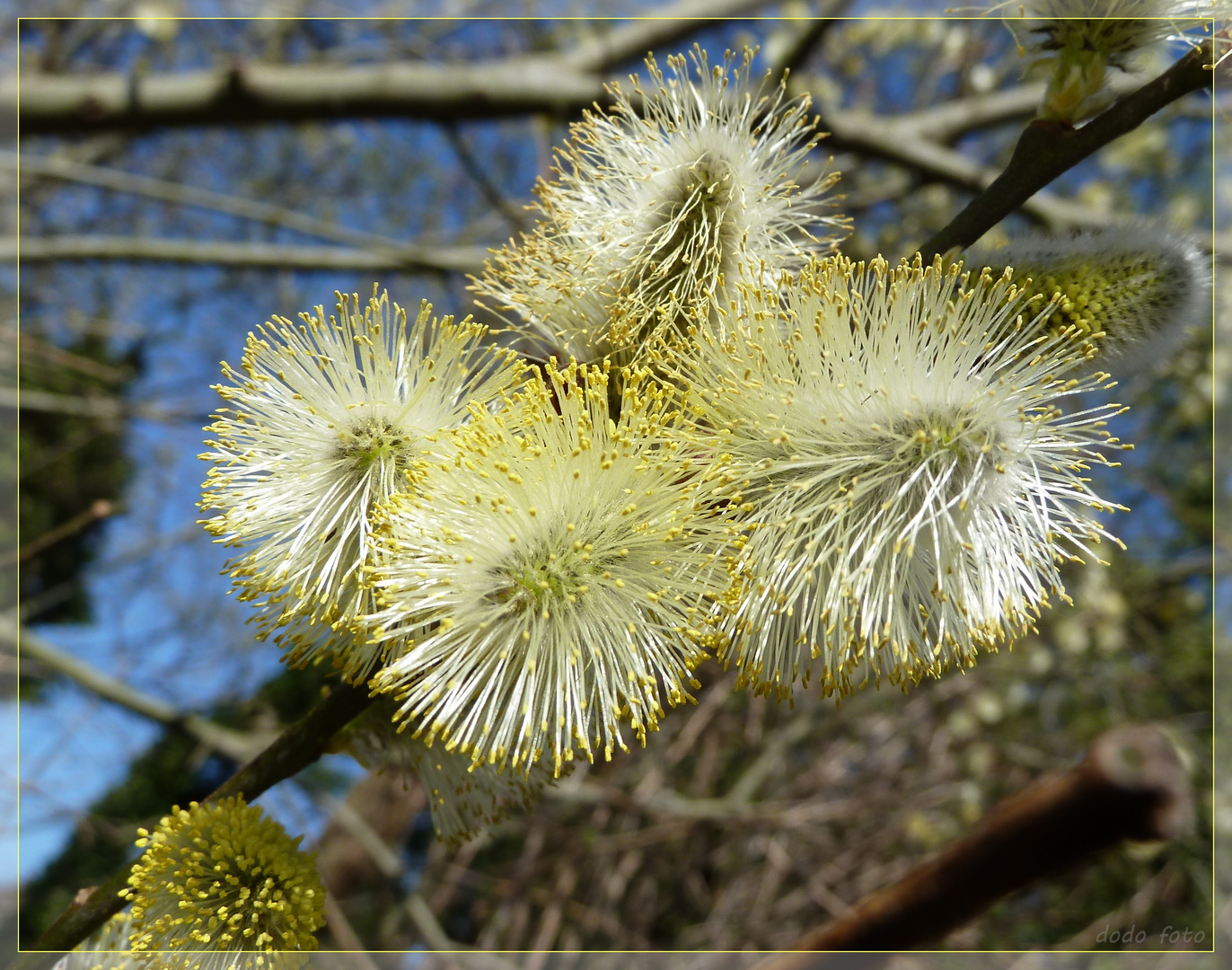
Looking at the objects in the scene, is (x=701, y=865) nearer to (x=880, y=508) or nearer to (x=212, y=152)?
(x=880, y=508)

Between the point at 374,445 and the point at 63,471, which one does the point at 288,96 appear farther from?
the point at 374,445

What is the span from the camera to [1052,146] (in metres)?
0.51

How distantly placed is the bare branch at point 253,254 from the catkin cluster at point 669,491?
125 cm

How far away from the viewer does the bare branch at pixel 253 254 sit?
174 cm

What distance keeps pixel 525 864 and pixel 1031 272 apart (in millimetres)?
1748

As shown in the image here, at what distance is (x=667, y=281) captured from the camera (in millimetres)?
532

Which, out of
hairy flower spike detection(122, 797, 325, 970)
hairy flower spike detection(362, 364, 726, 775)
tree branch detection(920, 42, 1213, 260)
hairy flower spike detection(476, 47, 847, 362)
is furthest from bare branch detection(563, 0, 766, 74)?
hairy flower spike detection(122, 797, 325, 970)

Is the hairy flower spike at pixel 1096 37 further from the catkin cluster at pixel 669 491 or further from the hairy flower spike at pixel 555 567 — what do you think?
the hairy flower spike at pixel 555 567

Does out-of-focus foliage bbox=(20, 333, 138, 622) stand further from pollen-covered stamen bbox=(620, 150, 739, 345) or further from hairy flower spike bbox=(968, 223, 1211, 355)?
hairy flower spike bbox=(968, 223, 1211, 355)

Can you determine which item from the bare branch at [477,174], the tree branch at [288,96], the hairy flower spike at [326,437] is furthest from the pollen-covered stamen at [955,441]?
the tree branch at [288,96]

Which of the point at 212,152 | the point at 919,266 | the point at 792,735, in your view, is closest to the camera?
the point at 919,266

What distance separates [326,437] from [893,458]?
1.06ft

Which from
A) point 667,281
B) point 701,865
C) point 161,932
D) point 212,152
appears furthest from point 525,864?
point 212,152

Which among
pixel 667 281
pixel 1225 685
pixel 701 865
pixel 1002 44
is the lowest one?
pixel 1225 685
